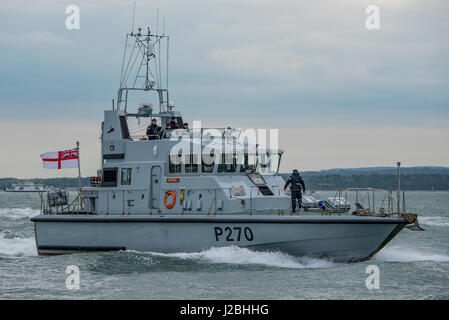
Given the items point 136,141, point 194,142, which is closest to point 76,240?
point 136,141

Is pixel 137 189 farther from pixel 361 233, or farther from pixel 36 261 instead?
pixel 361 233

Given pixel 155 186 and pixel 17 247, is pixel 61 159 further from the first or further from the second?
pixel 17 247

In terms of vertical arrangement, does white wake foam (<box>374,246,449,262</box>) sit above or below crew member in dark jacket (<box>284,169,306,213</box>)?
below

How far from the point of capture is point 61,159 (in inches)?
760

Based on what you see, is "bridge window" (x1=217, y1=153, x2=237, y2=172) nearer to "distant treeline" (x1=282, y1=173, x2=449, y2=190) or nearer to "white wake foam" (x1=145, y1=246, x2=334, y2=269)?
"white wake foam" (x1=145, y1=246, x2=334, y2=269)

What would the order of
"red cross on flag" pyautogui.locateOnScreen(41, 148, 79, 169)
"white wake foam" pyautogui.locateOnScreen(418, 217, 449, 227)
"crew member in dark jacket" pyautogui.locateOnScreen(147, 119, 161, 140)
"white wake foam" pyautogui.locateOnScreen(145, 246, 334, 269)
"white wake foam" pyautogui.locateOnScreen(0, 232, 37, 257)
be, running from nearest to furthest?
1. "white wake foam" pyautogui.locateOnScreen(145, 246, 334, 269)
2. "crew member in dark jacket" pyautogui.locateOnScreen(147, 119, 161, 140)
3. "red cross on flag" pyautogui.locateOnScreen(41, 148, 79, 169)
4. "white wake foam" pyautogui.locateOnScreen(0, 232, 37, 257)
5. "white wake foam" pyautogui.locateOnScreen(418, 217, 449, 227)

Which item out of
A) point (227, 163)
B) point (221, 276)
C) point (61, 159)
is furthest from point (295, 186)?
point (61, 159)

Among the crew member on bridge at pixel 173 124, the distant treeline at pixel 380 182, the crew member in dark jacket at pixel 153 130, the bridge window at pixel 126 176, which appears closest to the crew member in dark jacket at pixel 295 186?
the crew member on bridge at pixel 173 124

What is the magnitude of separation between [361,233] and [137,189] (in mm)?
6266

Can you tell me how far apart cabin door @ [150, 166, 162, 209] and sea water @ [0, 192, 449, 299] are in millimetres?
1449

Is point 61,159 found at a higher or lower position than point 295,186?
higher

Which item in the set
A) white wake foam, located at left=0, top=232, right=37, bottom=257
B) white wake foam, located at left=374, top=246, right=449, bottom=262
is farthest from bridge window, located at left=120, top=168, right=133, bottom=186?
white wake foam, located at left=374, top=246, right=449, bottom=262

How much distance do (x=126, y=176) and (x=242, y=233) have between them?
4.13 metres

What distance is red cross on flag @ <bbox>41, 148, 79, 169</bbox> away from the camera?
19.2 meters
